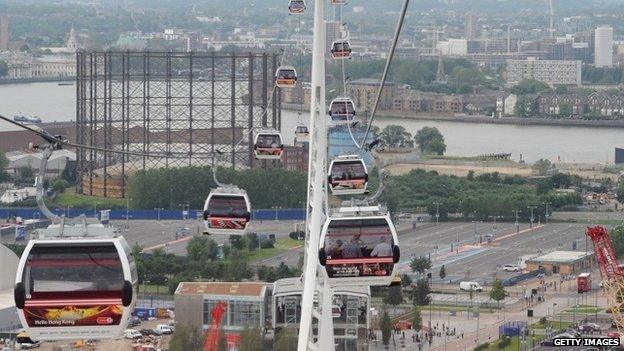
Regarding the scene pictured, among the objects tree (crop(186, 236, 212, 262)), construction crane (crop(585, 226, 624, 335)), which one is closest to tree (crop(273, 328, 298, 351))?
construction crane (crop(585, 226, 624, 335))

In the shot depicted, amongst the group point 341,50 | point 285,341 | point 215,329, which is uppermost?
point 341,50

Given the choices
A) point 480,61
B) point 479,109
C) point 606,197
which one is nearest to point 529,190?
point 606,197

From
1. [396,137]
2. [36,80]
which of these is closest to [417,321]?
[396,137]

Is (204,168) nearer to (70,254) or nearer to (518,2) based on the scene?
(70,254)

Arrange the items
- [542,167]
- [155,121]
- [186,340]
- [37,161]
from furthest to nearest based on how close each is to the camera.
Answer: [542,167], [37,161], [155,121], [186,340]

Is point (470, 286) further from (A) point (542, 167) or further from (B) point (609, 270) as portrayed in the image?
(A) point (542, 167)

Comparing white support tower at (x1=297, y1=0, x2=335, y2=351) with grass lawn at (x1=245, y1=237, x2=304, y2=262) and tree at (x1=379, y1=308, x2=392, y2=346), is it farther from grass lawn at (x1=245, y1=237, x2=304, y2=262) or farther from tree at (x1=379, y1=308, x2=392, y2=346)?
grass lawn at (x1=245, y1=237, x2=304, y2=262)

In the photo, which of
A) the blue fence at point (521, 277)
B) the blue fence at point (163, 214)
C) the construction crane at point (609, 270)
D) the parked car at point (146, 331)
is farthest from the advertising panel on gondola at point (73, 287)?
the blue fence at point (163, 214)
